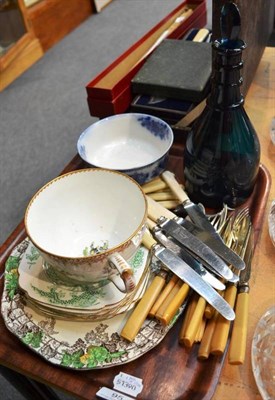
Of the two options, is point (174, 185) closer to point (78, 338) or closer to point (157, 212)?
point (157, 212)

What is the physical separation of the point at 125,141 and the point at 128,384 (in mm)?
425

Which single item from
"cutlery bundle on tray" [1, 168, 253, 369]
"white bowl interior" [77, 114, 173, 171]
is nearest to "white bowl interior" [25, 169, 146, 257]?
"cutlery bundle on tray" [1, 168, 253, 369]

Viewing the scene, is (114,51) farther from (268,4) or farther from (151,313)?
(151,313)

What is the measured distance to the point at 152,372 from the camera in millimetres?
440

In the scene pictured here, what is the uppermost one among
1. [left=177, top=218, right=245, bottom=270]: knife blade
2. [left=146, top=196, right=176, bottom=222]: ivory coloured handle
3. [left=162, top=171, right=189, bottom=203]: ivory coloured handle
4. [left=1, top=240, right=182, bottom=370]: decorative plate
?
[left=146, top=196, right=176, bottom=222]: ivory coloured handle

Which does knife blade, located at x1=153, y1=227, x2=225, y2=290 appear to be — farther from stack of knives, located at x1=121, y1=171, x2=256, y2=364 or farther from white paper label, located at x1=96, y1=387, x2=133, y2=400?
white paper label, located at x1=96, y1=387, x2=133, y2=400

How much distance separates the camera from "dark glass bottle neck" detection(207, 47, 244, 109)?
1.54 ft

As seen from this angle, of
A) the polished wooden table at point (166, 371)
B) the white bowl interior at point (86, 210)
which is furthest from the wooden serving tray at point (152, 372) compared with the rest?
the white bowl interior at point (86, 210)

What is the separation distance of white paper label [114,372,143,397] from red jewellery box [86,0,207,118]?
1.61ft

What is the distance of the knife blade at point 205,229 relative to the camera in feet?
1.63

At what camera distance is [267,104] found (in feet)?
2.71

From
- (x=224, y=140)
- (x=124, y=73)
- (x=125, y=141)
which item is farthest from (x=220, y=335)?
(x=124, y=73)

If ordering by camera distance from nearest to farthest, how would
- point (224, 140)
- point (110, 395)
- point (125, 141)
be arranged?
1. point (110, 395)
2. point (224, 140)
3. point (125, 141)

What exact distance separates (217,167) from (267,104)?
343 millimetres
